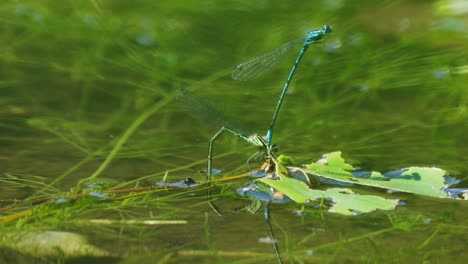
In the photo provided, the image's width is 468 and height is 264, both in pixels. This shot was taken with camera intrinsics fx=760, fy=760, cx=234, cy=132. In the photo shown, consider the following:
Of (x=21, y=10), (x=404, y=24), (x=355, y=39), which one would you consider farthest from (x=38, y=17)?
(x=404, y=24)

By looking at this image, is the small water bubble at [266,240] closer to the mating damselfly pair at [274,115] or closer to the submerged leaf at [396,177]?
the mating damselfly pair at [274,115]

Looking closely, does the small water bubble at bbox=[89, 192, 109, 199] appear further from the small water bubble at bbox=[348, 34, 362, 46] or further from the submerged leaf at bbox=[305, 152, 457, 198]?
the small water bubble at bbox=[348, 34, 362, 46]

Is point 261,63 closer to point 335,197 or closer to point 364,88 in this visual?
point 335,197

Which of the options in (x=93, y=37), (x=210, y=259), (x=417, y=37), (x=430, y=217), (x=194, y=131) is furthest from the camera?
(x=93, y=37)

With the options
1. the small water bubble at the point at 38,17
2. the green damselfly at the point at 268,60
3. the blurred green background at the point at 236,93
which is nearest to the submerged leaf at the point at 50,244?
the blurred green background at the point at 236,93

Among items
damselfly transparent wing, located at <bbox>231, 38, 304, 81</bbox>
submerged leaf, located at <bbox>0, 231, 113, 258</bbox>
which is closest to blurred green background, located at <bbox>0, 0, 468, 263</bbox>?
submerged leaf, located at <bbox>0, 231, 113, 258</bbox>

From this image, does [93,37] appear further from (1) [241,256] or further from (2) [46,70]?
(1) [241,256]

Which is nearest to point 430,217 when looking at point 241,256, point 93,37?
point 241,256
